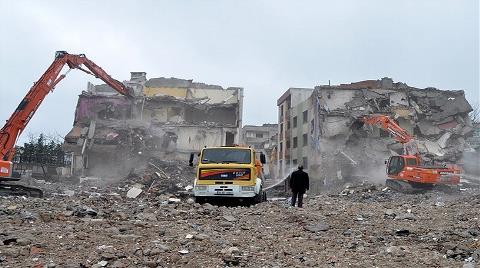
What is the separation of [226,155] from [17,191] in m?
8.04

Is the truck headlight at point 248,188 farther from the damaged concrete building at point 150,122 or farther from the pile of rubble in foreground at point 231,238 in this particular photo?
the damaged concrete building at point 150,122

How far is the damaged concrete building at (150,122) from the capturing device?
3612 cm

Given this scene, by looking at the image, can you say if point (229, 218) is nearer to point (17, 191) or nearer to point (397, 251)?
point (397, 251)

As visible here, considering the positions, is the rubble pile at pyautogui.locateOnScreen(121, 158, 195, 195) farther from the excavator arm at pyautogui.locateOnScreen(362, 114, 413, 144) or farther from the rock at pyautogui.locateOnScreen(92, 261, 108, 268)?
the rock at pyautogui.locateOnScreen(92, 261, 108, 268)

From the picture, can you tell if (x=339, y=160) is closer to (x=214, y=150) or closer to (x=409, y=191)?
(x=409, y=191)

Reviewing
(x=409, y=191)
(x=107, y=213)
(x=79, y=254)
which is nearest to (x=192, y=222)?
(x=107, y=213)

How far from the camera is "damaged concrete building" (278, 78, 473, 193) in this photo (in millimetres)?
36000

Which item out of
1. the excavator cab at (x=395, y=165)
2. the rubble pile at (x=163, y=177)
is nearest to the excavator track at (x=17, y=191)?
the rubble pile at (x=163, y=177)

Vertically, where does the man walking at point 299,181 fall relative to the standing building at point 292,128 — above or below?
below

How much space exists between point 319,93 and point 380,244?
2982 cm

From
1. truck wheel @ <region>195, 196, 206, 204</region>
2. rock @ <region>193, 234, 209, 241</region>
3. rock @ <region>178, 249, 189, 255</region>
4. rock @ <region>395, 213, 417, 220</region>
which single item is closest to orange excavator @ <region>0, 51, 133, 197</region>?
truck wheel @ <region>195, 196, 206, 204</region>

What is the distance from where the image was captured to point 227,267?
22.0 feet

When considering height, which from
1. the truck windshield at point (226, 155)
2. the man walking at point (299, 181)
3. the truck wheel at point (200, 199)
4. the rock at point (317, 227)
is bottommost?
the rock at point (317, 227)

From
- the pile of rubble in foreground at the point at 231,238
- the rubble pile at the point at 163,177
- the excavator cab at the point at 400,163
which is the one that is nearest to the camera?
the pile of rubble in foreground at the point at 231,238
